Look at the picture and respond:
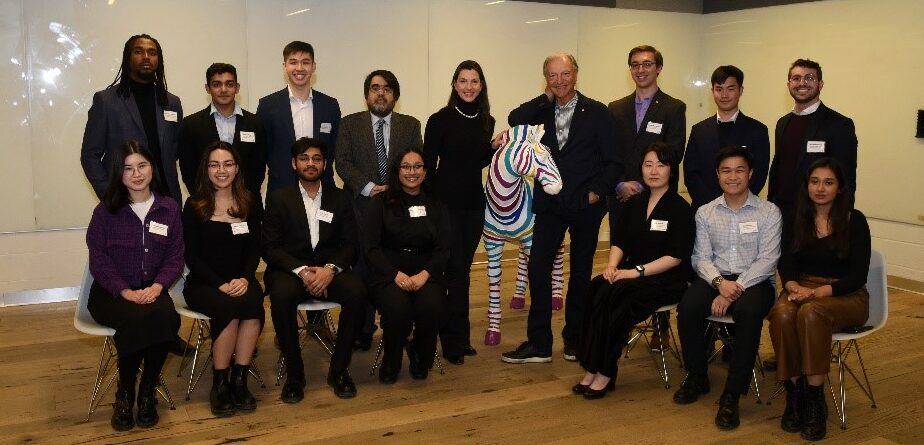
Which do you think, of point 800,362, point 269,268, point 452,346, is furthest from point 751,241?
point 269,268

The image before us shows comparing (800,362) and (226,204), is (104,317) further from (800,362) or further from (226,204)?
(800,362)

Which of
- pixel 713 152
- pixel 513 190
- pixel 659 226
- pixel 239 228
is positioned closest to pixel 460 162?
pixel 513 190

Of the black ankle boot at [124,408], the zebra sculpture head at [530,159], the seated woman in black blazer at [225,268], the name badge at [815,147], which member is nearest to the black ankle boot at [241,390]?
the seated woman in black blazer at [225,268]

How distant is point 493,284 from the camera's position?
4887mm

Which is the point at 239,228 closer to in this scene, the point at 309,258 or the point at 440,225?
the point at 309,258

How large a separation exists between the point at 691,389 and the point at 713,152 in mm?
1351

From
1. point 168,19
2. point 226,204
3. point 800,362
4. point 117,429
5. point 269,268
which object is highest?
point 168,19

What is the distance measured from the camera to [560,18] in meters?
7.38

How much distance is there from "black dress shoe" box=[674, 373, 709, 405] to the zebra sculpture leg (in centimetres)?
119

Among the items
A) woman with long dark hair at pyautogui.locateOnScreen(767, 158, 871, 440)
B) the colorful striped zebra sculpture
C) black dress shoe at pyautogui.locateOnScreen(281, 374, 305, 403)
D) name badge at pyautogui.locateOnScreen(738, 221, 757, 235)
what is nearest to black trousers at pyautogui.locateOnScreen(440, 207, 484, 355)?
the colorful striped zebra sculpture

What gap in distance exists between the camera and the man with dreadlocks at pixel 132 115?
14.4ft

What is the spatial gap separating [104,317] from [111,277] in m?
0.18

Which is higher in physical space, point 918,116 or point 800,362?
point 918,116

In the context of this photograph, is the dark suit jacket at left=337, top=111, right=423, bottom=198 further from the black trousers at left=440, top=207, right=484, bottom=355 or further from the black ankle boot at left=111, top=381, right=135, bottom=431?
the black ankle boot at left=111, top=381, right=135, bottom=431
